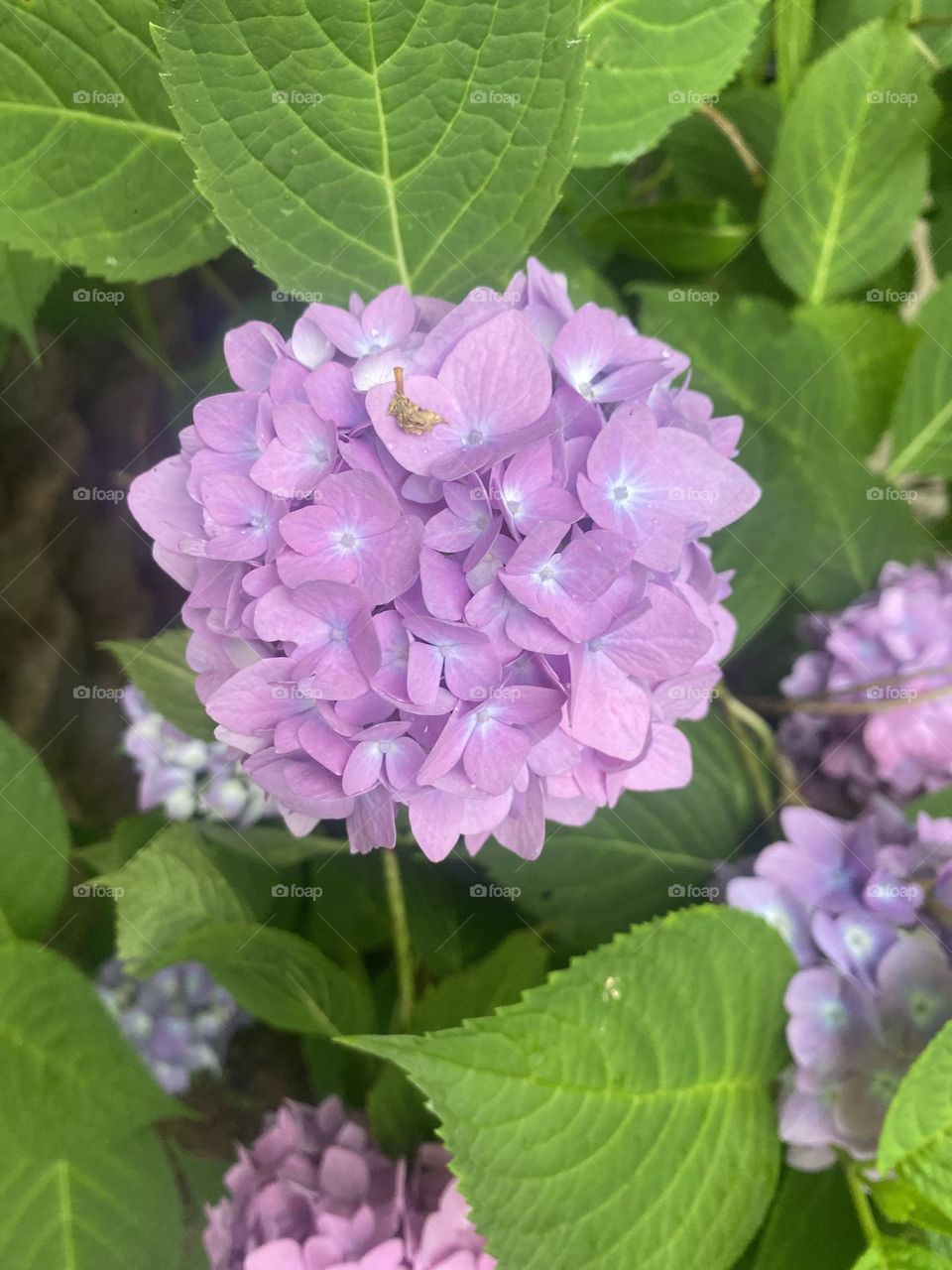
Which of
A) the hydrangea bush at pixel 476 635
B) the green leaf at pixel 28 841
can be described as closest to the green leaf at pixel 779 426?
the hydrangea bush at pixel 476 635

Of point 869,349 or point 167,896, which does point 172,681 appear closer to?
point 167,896

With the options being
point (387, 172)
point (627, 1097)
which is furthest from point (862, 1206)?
point (387, 172)

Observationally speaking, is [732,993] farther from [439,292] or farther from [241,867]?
[439,292]

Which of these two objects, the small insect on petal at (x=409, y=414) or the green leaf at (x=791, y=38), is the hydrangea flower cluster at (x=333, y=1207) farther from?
the green leaf at (x=791, y=38)

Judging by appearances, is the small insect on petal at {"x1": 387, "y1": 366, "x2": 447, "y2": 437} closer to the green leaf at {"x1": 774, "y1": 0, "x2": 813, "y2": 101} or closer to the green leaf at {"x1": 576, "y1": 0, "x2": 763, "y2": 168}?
the green leaf at {"x1": 576, "y1": 0, "x2": 763, "y2": 168}

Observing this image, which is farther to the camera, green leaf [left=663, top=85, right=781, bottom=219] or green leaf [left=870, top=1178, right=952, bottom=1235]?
green leaf [left=663, top=85, right=781, bottom=219]

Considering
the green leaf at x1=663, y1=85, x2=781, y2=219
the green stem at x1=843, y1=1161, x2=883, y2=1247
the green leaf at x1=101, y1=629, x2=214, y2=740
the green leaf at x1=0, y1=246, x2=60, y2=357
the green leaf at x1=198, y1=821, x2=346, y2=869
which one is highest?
the green leaf at x1=663, y1=85, x2=781, y2=219

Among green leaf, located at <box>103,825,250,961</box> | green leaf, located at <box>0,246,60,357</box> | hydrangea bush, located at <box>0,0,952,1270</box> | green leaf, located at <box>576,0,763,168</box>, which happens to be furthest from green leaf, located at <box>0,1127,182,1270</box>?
green leaf, located at <box>576,0,763,168</box>
